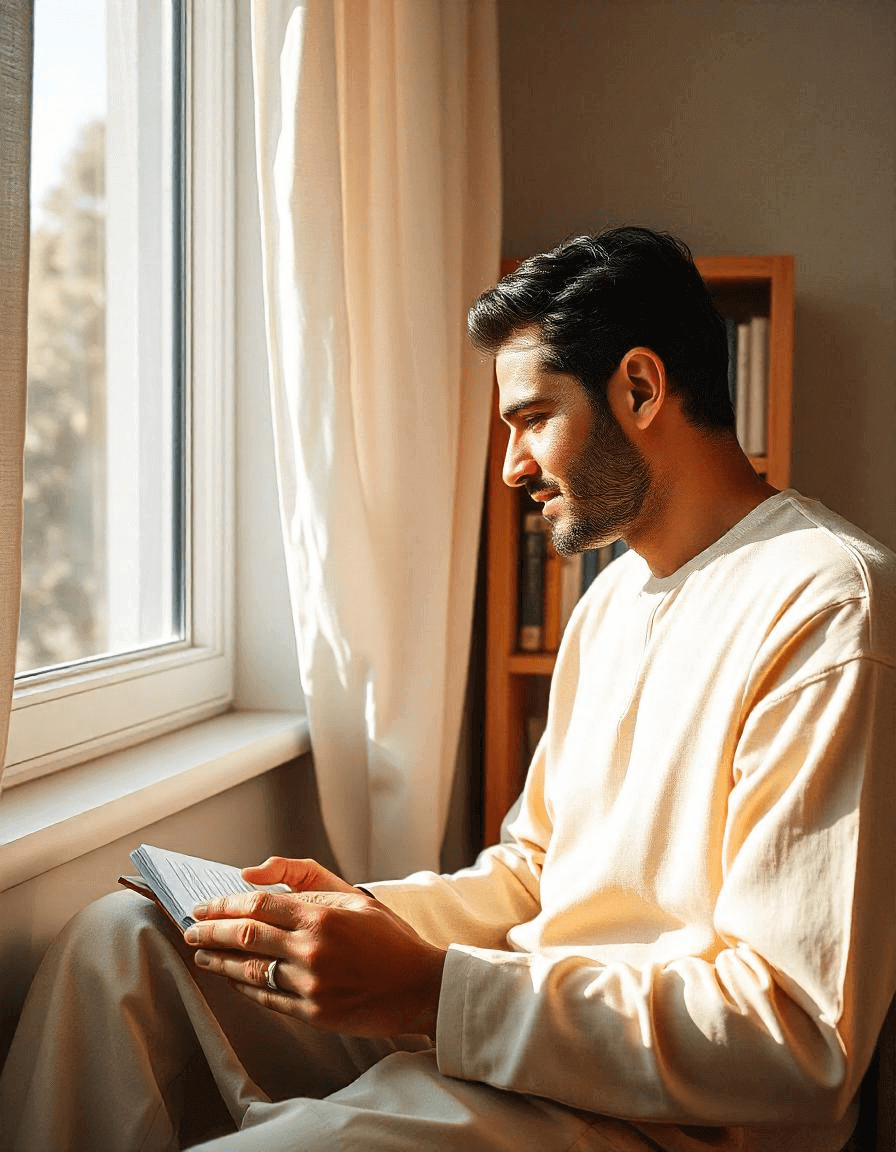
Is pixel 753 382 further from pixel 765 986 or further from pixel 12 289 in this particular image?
pixel 12 289

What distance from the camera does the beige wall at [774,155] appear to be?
2242 millimetres

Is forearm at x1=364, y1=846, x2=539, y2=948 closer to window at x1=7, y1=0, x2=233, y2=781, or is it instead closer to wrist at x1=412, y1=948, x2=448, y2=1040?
wrist at x1=412, y1=948, x2=448, y2=1040

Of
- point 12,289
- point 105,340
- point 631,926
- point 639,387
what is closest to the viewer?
point 12,289

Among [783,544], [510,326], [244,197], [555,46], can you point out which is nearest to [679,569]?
[783,544]

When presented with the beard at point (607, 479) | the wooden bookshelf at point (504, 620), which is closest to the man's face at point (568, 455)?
the beard at point (607, 479)

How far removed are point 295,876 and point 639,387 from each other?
640mm

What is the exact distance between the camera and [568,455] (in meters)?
1.30


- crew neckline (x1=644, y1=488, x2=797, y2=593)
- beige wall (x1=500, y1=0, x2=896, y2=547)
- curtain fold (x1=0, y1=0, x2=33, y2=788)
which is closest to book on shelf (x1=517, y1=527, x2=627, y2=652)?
beige wall (x1=500, y1=0, x2=896, y2=547)

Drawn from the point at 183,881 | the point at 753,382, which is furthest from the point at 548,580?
the point at 183,881

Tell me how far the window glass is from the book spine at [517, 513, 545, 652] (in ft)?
2.25

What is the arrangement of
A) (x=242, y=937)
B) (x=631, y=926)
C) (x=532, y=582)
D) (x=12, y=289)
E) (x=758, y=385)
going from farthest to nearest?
1. (x=532, y=582)
2. (x=758, y=385)
3. (x=631, y=926)
4. (x=242, y=937)
5. (x=12, y=289)

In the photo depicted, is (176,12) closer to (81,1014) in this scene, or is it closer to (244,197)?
(244,197)

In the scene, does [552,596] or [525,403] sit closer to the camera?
[525,403]

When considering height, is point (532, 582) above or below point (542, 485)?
below
